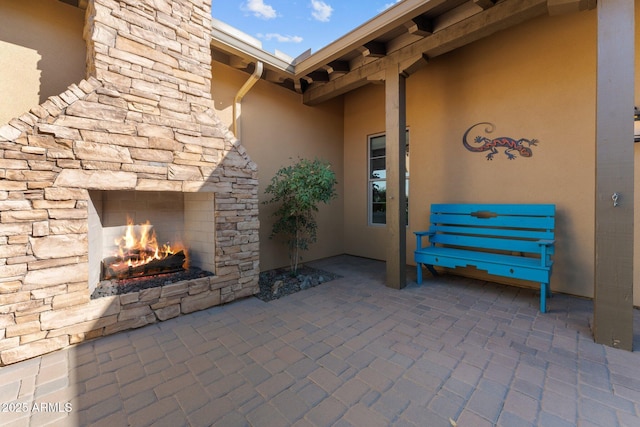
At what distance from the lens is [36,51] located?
2.55 meters

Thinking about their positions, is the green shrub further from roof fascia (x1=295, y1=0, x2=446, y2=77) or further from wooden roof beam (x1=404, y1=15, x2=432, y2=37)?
wooden roof beam (x1=404, y1=15, x2=432, y2=37)

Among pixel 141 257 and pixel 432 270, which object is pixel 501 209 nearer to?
pixel 432 270

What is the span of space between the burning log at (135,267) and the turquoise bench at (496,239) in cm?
310

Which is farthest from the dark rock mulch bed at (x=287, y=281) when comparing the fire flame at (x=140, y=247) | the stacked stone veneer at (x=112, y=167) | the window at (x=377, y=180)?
the window at (x=377, y=180)

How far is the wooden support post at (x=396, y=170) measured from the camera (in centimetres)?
345

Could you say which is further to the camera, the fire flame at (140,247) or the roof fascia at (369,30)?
the fire flame at (140,247)

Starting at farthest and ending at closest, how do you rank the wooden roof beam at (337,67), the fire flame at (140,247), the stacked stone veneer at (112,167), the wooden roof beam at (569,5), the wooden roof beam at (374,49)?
1. the wooden roof beam at (337,67)
2. the wooden roof beam at (374,49)
3. the fire flame at (140,247)
4. the wooden roof beam at (569,5)
5. the stacked stone veneer at (112,167)

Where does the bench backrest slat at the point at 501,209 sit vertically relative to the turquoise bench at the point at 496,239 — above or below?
above

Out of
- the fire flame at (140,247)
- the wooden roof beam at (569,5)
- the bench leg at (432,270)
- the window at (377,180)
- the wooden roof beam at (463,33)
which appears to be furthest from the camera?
the window at (377,180)

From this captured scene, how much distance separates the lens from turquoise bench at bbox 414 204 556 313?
2870 mm

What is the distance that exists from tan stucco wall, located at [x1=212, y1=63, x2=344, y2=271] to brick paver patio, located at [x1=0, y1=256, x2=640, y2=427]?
210 centimetres

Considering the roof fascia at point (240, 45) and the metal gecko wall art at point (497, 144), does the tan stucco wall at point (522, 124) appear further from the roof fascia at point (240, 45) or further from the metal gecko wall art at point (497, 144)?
the roof fascia at point (240, 45)

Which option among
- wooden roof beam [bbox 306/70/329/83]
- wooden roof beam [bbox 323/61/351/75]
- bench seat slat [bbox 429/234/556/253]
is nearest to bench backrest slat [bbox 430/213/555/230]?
bench seat slat [bbox 429/234/556/253]

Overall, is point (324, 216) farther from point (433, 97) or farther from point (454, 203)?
point (433, 97)
